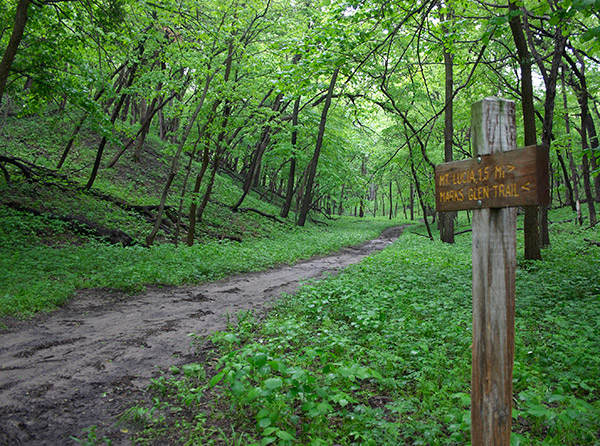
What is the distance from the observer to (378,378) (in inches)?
133

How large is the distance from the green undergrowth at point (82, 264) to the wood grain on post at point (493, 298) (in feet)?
21.7

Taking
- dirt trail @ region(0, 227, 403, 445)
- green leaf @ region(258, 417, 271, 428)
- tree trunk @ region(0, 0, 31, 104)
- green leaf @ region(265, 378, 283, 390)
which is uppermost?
tree trunk @ region(0, 0, 31, 104)

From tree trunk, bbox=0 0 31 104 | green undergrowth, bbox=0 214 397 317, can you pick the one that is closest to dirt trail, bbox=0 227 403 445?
green undergrowth, bbox=0 214 397 317

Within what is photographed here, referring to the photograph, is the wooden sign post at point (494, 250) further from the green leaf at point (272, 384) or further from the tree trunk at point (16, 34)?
the tree trunk at point (16, 34)

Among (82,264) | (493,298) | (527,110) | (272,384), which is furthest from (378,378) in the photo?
(527,110)

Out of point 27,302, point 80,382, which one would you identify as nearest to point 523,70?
point 80,382

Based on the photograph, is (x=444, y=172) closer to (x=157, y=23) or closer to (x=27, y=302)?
(x=27, y=302)

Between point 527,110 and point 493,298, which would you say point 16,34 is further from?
point 527,110

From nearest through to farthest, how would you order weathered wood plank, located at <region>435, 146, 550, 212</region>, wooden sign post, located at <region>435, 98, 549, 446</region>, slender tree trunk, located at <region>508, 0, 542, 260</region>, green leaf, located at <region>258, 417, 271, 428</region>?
weathered wood plank, located at <region>435, 146, 550, 212</region> < wooden sign post, located at <region>435, 98, 549, 446</region> < green leaf, located at <region>258, 417, 271, 428</region> < slender tree trunk, located at <region>508, 0, 542, 260</region>

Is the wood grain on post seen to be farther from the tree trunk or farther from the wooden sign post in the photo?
the tree trunk

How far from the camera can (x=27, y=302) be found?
6.20 metres

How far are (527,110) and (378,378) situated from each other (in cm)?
838

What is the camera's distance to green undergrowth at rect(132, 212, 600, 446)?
9.68 ft

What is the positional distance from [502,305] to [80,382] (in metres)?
4.11
